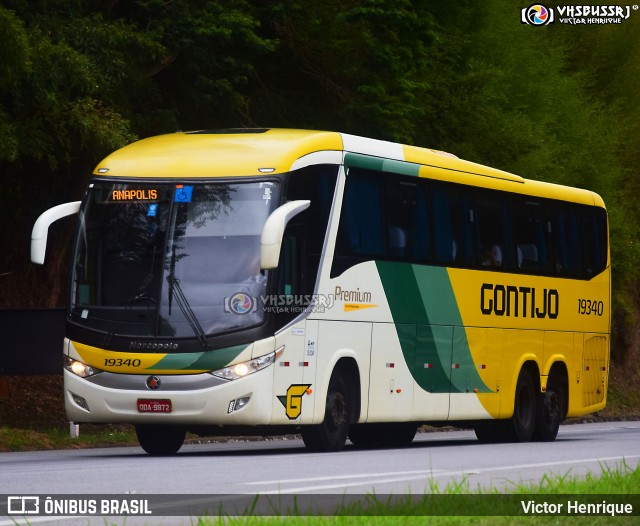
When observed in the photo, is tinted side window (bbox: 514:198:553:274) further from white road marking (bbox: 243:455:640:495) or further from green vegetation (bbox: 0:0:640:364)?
white road marking (bbox: 243:455:640:495)

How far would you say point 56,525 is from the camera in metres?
10.7

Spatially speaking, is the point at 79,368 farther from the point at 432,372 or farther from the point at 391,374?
the point at 432,372

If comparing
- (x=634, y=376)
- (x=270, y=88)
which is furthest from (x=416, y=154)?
(x=634, y=376)

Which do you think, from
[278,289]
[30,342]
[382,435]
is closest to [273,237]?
[278,289]

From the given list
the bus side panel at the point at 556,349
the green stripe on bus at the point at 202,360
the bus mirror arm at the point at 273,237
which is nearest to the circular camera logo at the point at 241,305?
the green stripe on bus at the point at 202,360

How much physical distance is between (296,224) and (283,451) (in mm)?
3378

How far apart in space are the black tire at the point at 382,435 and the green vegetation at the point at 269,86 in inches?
214

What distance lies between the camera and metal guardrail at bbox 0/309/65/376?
25188mm

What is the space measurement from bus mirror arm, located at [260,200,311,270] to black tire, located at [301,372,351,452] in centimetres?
254

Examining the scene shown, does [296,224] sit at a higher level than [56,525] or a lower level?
higher

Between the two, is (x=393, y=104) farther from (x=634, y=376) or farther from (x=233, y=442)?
(x=634, y=376)

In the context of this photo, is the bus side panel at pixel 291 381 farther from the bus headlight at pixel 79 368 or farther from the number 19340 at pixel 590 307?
the number 19340 at pixel 590 307

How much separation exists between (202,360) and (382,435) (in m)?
6.03

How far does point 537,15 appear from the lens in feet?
138
